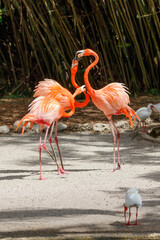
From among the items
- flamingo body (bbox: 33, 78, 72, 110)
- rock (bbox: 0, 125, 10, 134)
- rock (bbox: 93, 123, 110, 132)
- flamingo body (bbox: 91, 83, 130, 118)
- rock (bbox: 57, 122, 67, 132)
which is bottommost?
rock (bbox: 93, 123, 110, 132)

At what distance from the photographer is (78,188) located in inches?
190

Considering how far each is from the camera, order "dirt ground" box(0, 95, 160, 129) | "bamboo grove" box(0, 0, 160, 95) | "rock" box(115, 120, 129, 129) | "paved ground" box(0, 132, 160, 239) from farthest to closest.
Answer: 1. "bamboo grove" box(0, 0, 160, 95)
2. "dirt ground" box(0, 95, 160, 129)
3. "rock" box(115, 120, 129, 129)
4. "paved ground" box(0, 132, 160, 239)

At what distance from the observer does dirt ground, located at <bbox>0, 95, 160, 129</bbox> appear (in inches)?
343

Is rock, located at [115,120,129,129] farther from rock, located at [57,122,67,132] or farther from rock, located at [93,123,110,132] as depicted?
rock, located at [57,122,67,132]

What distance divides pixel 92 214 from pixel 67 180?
1.36m

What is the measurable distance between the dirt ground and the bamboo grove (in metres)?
0.57

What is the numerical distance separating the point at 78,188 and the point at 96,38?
6280 mm

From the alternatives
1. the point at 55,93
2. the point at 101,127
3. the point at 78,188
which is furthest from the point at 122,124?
the point at 78,188

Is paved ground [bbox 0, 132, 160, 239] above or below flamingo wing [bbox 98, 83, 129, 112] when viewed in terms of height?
below

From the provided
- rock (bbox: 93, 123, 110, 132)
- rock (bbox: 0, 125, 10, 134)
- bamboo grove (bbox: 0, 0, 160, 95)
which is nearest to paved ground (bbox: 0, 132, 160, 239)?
rock (bbox: 93, 123, 110, 132)

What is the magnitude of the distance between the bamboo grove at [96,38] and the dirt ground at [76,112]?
0.57 meters

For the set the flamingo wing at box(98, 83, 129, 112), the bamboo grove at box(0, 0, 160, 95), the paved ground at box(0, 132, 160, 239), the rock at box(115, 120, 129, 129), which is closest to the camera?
the paved ground at box(0, 132, 160, 239)

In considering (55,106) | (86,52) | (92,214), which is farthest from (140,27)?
(92,214)

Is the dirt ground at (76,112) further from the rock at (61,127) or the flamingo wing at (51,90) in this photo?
the flamingo wing at (51,90)
